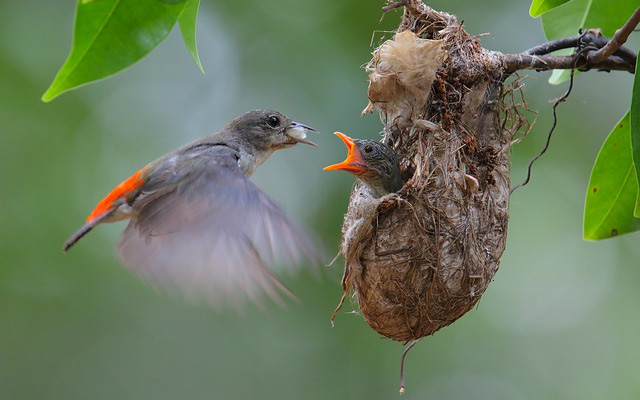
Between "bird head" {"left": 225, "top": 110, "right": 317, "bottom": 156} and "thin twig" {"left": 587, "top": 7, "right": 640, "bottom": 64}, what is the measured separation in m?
1.73

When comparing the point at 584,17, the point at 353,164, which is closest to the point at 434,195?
the point at 353,164

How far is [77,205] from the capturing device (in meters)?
7.93

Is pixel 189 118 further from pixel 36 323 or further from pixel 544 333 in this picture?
pixel 544 333

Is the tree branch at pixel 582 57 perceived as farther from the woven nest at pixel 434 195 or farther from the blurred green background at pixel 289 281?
the blurred green background at pixel 289 281

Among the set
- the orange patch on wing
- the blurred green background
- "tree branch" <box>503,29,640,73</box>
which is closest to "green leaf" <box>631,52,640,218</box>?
"tree branch" <box>503,29,640,73</box>

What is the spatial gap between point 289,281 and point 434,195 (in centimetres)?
441

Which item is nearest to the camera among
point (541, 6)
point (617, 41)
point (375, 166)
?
point (617, 41)

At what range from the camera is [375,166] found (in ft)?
12.3

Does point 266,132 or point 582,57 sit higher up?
point 582,57

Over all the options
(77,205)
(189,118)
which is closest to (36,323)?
(77,205)

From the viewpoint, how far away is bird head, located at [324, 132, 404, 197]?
3752 mm

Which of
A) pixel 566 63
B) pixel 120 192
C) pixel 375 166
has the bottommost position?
pixel 120 192

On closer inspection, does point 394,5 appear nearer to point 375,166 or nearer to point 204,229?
point 375,166

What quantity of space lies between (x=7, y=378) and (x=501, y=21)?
6700mm
